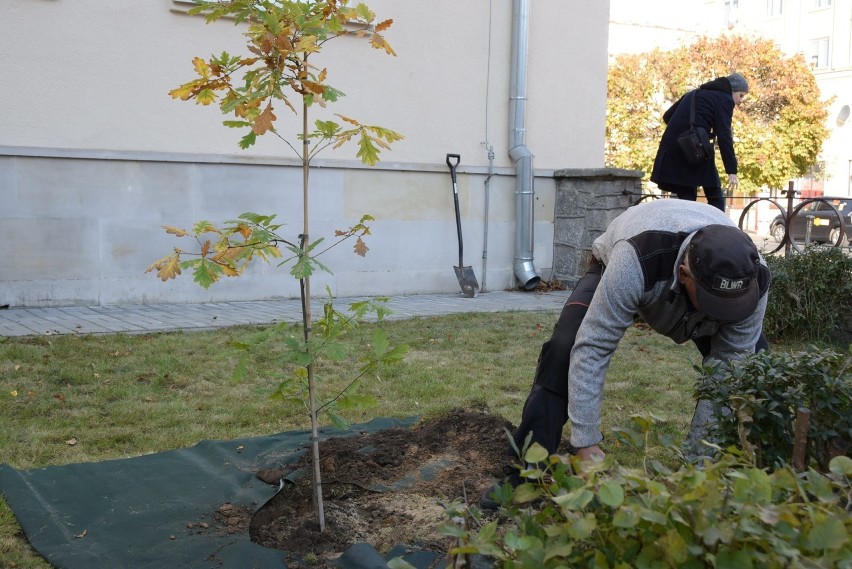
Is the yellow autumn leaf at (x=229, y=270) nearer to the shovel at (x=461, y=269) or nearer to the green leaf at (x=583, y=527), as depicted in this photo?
the green leaf at (x=583, y=527)

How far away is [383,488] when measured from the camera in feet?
12.0

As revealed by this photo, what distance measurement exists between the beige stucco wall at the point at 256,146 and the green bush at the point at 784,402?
266 inches

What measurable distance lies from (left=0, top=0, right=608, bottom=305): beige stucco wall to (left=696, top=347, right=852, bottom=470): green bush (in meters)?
6.75

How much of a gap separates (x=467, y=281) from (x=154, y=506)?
6.59m

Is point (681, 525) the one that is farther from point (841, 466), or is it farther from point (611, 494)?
point (841, 466)

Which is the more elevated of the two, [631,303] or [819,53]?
[819,53]

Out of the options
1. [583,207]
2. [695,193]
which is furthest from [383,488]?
[583,207]

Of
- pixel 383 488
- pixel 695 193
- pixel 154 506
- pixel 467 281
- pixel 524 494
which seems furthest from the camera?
pixel 467 281

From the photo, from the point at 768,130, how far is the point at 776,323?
2582cm

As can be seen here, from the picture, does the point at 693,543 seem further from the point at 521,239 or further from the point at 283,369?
the point at 521,239

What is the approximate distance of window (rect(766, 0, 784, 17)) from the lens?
4481 cm

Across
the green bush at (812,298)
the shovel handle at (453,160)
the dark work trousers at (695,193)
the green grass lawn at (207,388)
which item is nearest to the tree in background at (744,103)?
the shovel handle at (453,160)

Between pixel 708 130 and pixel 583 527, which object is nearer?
pixel 583 527

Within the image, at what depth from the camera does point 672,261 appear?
294 cm
